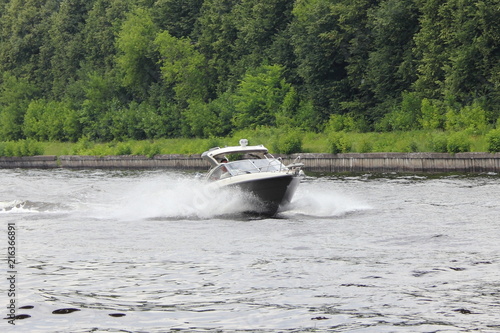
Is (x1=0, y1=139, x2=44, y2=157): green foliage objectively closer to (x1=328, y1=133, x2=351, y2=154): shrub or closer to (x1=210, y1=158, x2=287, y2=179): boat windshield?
(x1=328, y1=133, x2=351, y2=154): shrub

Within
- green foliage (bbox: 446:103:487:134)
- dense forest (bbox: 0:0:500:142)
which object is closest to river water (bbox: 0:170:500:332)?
green foliage (bbox: 446:103:487:134)

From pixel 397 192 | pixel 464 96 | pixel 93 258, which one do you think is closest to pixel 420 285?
pixel 93 258

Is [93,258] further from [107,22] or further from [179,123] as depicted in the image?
[107,22]

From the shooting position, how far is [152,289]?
61.2ft

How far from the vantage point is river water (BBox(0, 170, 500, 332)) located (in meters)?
16.0

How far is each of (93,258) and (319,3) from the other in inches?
2494

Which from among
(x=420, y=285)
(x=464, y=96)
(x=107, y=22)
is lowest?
(x=420, y=285)

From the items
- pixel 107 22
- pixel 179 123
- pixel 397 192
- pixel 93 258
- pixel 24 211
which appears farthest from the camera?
pixel 107 22

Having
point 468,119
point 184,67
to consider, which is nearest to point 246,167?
point 468,119

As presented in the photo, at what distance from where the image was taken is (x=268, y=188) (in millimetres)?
31578

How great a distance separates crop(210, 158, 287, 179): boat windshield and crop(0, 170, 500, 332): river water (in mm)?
857

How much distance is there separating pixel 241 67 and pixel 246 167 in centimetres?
7131

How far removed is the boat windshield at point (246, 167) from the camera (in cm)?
3266

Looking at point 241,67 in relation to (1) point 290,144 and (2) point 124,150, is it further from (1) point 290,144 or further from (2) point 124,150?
(1) point 290,144
